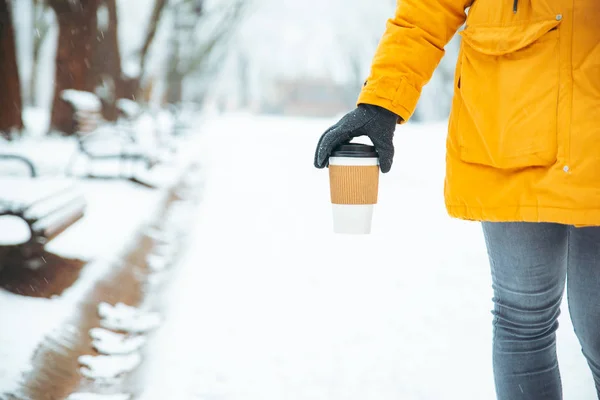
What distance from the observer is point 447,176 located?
5.30 feet

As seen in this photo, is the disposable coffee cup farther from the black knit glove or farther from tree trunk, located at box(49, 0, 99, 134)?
tree trunk, located at box(49, 0, 99, 134)

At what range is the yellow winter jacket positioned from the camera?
1.35 meters

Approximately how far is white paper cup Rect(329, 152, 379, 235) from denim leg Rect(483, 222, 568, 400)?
1.00 feet

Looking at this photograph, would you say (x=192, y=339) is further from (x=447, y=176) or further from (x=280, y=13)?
(x=280, y=13)

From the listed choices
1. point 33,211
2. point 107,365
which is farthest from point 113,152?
point 107,365

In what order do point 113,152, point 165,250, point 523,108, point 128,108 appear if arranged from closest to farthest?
point 523,108 < point 165,250 < point 113,152 < point 128,108

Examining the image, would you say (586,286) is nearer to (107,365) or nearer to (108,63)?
(107,365)

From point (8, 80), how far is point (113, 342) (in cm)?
727

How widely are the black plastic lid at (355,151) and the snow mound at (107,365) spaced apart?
5.19ft

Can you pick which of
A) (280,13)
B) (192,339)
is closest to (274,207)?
(192,339)

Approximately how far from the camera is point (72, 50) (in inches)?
435

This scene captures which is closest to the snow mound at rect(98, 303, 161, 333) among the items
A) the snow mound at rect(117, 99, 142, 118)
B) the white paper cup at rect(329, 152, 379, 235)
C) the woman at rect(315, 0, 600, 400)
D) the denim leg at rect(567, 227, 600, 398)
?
the white paper cup at rect(329, 152, 379, 235)

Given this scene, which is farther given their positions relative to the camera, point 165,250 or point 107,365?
point 165,250

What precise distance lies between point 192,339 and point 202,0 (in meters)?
17.2
